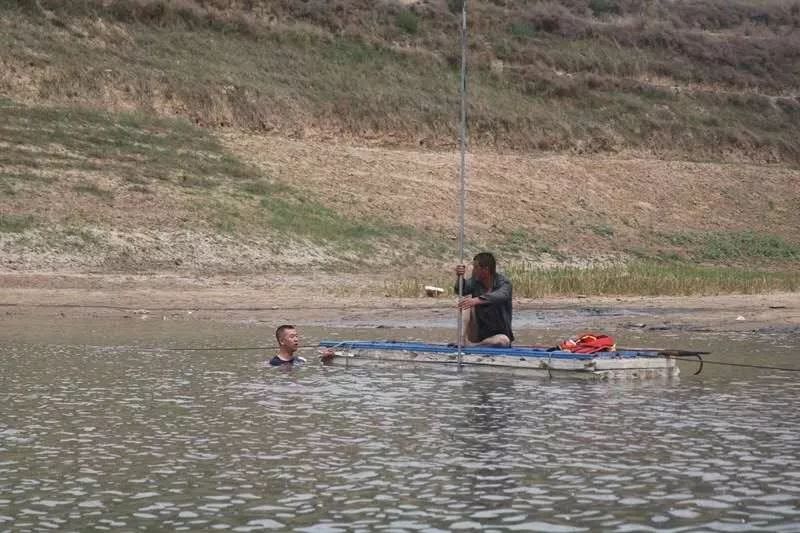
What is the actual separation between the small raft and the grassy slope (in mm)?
13477

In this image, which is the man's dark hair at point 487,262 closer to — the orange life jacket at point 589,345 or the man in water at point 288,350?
the orange life jacket at point 589,345

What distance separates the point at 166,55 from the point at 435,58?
33.7 ft

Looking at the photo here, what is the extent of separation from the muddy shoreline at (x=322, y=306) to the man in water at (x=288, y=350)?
17.8 feet

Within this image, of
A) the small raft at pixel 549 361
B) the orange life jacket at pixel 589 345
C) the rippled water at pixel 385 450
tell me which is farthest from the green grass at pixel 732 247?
the orange life jacket at pixel 589 345

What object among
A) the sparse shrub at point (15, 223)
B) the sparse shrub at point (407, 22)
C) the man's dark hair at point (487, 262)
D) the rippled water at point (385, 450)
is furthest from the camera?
the sparse shrub at point (407, 22)

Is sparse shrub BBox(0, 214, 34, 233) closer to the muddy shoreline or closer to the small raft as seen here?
the muddy shoreline

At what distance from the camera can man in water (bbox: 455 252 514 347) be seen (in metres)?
17.7

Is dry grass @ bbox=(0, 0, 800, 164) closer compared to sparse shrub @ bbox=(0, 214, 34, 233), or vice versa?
sparse shrub @ bbox=(0, 214, 34, 233)

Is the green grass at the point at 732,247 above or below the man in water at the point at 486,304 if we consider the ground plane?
above

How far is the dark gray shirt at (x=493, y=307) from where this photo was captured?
17.7m

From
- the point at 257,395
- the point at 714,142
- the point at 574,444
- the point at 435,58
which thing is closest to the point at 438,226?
the point at 435,58

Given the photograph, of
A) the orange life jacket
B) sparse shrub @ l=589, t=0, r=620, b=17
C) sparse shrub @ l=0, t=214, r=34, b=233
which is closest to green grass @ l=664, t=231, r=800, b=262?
sparse shrub @ l=0, t=214, r=34, b=233

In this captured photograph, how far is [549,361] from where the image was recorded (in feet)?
56.7

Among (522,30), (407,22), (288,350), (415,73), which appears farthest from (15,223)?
(522,30)
